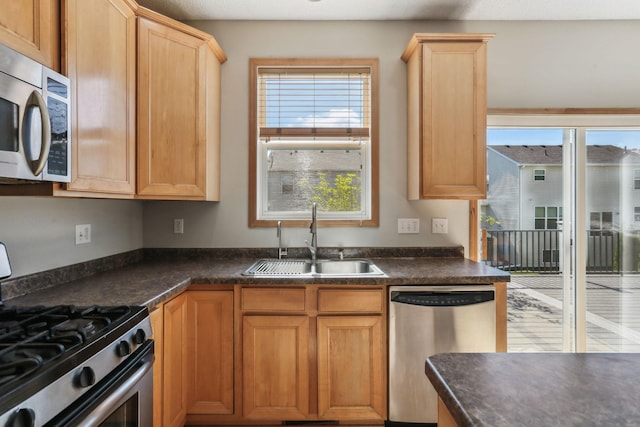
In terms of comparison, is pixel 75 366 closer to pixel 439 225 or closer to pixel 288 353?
pixel 288 353

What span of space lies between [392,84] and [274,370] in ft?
7.02

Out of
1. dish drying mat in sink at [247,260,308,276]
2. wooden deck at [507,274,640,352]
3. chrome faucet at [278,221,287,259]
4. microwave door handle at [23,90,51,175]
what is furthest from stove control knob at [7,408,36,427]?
wooden deck at [507,274,640,352]

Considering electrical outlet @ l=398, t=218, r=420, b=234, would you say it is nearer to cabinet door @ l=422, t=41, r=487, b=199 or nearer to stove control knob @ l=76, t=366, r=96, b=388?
cabinet door @ l=422, t=41, r=487, b=199

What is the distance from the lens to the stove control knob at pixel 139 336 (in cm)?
130

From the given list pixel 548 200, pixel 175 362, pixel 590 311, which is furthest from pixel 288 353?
pixel 590 311

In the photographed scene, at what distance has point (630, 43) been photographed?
2.71 metres

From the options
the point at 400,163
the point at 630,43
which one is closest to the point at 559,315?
the point at 400,163

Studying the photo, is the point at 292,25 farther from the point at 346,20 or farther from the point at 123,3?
the point at 123,3

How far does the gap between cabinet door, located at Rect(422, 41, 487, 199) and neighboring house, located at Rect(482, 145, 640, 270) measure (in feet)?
1.68

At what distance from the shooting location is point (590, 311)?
2.76 m

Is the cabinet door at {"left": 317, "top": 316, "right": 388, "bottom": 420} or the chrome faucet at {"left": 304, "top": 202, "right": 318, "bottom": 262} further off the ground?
the chrome faucet at {"left": 304, "top": 202, "right": 318, "bottom": 262}

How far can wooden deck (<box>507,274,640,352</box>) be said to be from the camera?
2.74 m

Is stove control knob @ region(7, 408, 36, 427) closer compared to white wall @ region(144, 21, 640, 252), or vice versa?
stove control knob @ region(7, 408, 36, 427)

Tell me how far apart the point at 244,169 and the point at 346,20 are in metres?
1.36
